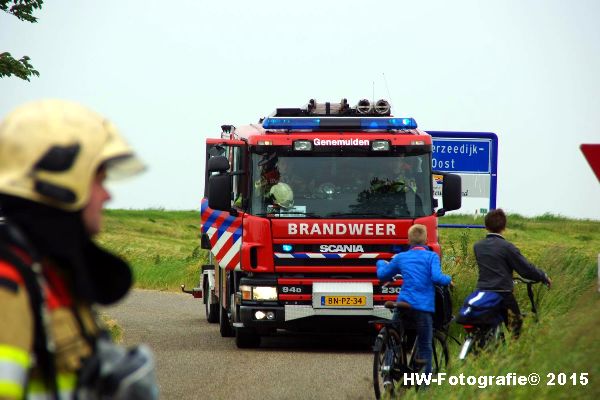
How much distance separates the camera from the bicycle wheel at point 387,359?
11.2m

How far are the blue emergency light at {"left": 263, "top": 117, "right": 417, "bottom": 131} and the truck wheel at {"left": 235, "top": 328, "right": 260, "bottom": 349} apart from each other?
2754 mm

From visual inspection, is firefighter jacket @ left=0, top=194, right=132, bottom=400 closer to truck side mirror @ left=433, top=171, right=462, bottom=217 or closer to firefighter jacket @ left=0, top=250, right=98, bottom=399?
firefighter jacket @ left=0, top=250, right=98, bottom=399

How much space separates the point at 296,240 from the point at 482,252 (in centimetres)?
454

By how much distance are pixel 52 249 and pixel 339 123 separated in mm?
14254

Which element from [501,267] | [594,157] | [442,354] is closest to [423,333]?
[442,354]

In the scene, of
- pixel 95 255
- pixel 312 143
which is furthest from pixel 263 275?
pixel 95 255

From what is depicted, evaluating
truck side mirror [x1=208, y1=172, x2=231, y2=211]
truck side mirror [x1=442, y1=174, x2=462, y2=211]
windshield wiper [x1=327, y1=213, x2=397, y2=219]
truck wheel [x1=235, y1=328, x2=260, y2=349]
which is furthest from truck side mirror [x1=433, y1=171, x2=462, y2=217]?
truck wheel [x1=235, y1=328, x2=260, y2=349]

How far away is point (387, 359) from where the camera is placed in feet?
37.2

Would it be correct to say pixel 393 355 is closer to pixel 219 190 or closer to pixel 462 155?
pixel 219 190

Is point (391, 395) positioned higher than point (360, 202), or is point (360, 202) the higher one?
point (360, 202)

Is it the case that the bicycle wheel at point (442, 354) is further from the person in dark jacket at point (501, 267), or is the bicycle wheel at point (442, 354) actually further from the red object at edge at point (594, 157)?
the red object at edge at point (594, 157)

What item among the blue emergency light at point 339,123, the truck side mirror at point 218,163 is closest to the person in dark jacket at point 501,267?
the truck side mirror at point 218,163

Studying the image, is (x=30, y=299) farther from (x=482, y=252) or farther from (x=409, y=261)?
(x=482, y=252)

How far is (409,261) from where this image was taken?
38.1ft
